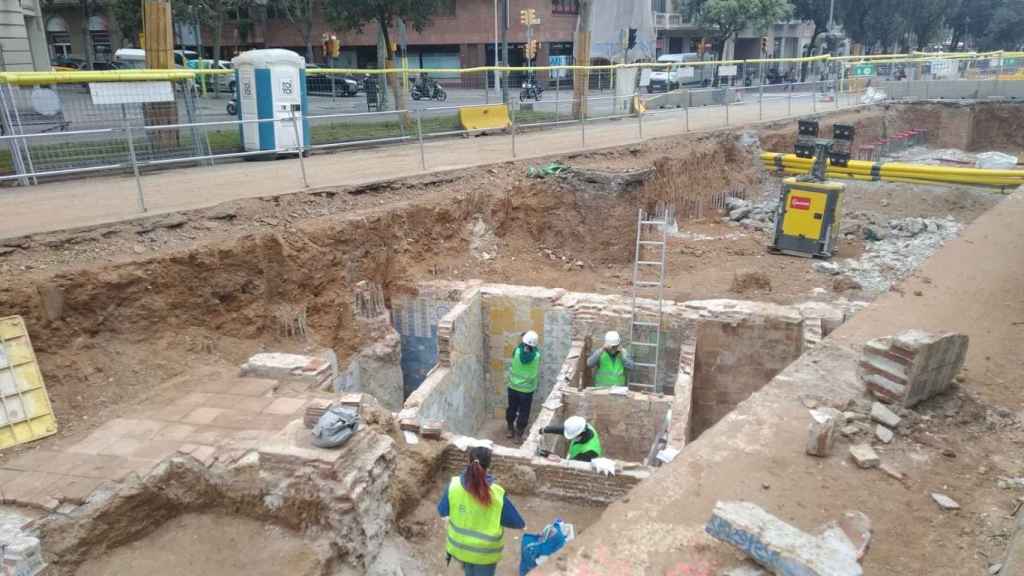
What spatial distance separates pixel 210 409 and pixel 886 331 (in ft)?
22.8

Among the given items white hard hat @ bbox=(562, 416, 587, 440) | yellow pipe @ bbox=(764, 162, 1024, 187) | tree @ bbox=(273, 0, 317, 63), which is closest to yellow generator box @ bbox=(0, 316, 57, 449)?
white hard hat @ bbox=(562, 416, 587, 440)

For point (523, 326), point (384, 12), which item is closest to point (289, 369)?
point (523, 326)

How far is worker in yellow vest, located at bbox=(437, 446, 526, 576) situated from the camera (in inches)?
195

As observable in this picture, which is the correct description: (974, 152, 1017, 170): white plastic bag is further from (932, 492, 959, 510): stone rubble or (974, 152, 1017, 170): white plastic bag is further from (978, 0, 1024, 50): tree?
(978, 0, 1024, 50): tree

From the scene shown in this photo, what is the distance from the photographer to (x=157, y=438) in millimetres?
6309

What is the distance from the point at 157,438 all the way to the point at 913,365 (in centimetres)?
651

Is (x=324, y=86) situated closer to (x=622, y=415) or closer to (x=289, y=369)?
(x=289, y=369)

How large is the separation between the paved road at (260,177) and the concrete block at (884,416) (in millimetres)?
8204

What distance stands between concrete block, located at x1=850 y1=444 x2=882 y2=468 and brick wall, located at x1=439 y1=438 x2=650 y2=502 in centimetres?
220

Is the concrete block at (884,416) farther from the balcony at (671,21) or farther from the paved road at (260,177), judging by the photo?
the balcony at (671,21)

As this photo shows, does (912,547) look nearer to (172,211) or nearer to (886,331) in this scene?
(886,331)

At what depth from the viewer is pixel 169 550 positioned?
5566mm

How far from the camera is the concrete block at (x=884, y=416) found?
17.8 ft

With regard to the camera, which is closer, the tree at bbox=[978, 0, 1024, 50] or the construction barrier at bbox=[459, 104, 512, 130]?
the construction barrier at bbox=[459, 104, 512, 130]
